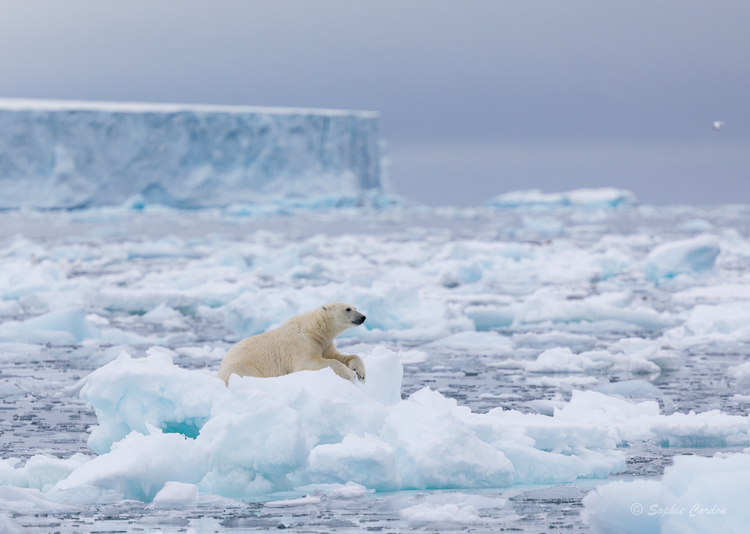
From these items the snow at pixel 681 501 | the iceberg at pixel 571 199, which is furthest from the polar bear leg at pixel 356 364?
the iceberg at pixel 571 199

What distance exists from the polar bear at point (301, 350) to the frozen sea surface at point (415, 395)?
0.17m

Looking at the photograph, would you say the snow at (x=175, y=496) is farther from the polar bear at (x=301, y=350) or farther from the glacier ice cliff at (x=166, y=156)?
the glacier ice cliff at (x=166, y=156)

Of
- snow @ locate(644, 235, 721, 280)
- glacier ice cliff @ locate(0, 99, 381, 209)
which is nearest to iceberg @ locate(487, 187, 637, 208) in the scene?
glacier ice cliff @ locate(0, 99, 381, 209)

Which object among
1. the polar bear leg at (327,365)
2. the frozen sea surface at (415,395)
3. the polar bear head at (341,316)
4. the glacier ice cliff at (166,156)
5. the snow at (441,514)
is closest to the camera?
the snow at (441,514)

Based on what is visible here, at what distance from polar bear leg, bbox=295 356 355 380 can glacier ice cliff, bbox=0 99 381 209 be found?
2983cm

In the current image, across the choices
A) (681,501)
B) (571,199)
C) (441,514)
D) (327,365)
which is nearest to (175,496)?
(441,514)

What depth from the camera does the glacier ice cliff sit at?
3125cm

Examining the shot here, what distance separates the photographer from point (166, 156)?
107ft

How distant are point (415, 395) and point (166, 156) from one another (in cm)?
3035

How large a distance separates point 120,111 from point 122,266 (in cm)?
1927

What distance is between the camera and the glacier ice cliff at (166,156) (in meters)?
31.2

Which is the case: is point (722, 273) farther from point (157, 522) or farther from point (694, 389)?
point (157, 522)

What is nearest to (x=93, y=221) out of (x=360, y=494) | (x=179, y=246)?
(x=179, y=246)

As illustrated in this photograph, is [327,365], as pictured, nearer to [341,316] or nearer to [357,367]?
[357,367]
